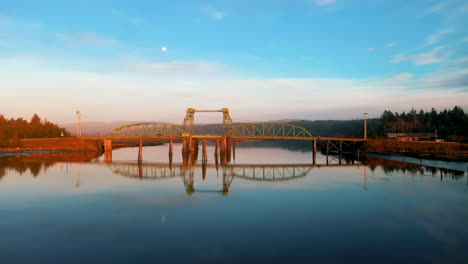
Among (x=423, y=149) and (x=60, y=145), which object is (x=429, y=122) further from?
(x=60, y=145)

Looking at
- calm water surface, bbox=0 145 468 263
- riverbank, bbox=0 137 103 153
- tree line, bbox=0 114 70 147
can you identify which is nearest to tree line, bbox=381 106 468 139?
calm water surface, bbox=0 145 468 263

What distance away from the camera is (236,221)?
79.0 ft

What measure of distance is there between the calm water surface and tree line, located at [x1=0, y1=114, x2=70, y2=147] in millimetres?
89856

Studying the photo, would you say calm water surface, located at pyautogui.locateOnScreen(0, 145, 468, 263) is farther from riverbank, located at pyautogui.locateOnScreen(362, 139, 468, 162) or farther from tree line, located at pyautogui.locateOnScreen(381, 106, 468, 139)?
tree line, located at pyautogui.locateOnScreen(381, 106, 468, 139)

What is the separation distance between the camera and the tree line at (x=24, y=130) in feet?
378

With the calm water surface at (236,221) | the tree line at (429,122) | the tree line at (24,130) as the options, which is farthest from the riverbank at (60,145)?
the tree line at (429,122)

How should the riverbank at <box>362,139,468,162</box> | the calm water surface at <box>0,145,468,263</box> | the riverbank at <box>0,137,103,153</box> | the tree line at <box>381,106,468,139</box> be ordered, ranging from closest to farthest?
the calm water surface at <box>0,145,468,263</box>
the riverbank at <box>362,139,468,162</box>
the riverbank at <box>0,137,103,153</box>
the tree line at <box>381,106,468,139</box>

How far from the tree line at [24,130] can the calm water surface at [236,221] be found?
89.9m

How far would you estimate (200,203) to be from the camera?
101 ft

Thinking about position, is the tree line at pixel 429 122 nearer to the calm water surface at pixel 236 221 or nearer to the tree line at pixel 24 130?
the calm water surface at pixel 236 221

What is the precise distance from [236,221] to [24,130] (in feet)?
458

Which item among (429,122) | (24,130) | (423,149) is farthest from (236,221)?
(429,122)

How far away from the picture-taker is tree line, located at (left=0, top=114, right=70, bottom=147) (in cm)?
11534

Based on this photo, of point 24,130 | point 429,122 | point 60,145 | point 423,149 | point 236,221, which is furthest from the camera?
point 429,122
